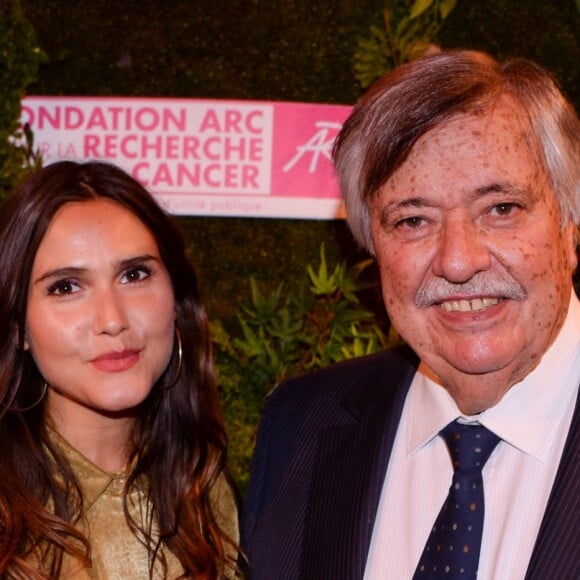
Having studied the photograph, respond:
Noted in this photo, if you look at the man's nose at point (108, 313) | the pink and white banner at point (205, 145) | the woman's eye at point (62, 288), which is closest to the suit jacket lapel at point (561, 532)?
the man's nose at point (108, 313)

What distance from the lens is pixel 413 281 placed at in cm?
209

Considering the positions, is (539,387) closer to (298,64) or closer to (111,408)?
(111,408)

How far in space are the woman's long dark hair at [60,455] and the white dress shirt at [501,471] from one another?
491 millimetres

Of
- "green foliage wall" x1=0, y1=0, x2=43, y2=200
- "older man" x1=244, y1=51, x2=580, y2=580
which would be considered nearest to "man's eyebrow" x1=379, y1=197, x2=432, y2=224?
"older man" x1=244, y1=51, x2=580, y2=580

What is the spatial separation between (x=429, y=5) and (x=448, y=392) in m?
1.64

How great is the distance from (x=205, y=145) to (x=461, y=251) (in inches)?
64.2

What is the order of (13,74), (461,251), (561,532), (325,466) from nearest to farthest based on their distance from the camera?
(561,532) < (461,251) < (325,466) < (13,74)

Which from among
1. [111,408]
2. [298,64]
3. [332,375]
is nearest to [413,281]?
[332,375]

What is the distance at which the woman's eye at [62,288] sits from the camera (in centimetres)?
223

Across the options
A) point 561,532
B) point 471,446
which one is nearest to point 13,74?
point 471,446

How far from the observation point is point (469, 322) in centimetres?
203

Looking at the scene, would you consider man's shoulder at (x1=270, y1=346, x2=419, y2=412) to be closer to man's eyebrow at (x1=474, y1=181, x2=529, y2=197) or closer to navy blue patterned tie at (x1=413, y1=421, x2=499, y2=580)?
navy blue patterned tie at (x1=413, y1=421, x2=499, y2=580)

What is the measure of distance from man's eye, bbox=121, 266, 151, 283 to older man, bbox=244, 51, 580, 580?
514 mm

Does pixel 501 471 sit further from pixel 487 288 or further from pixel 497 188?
pixel 497 188
